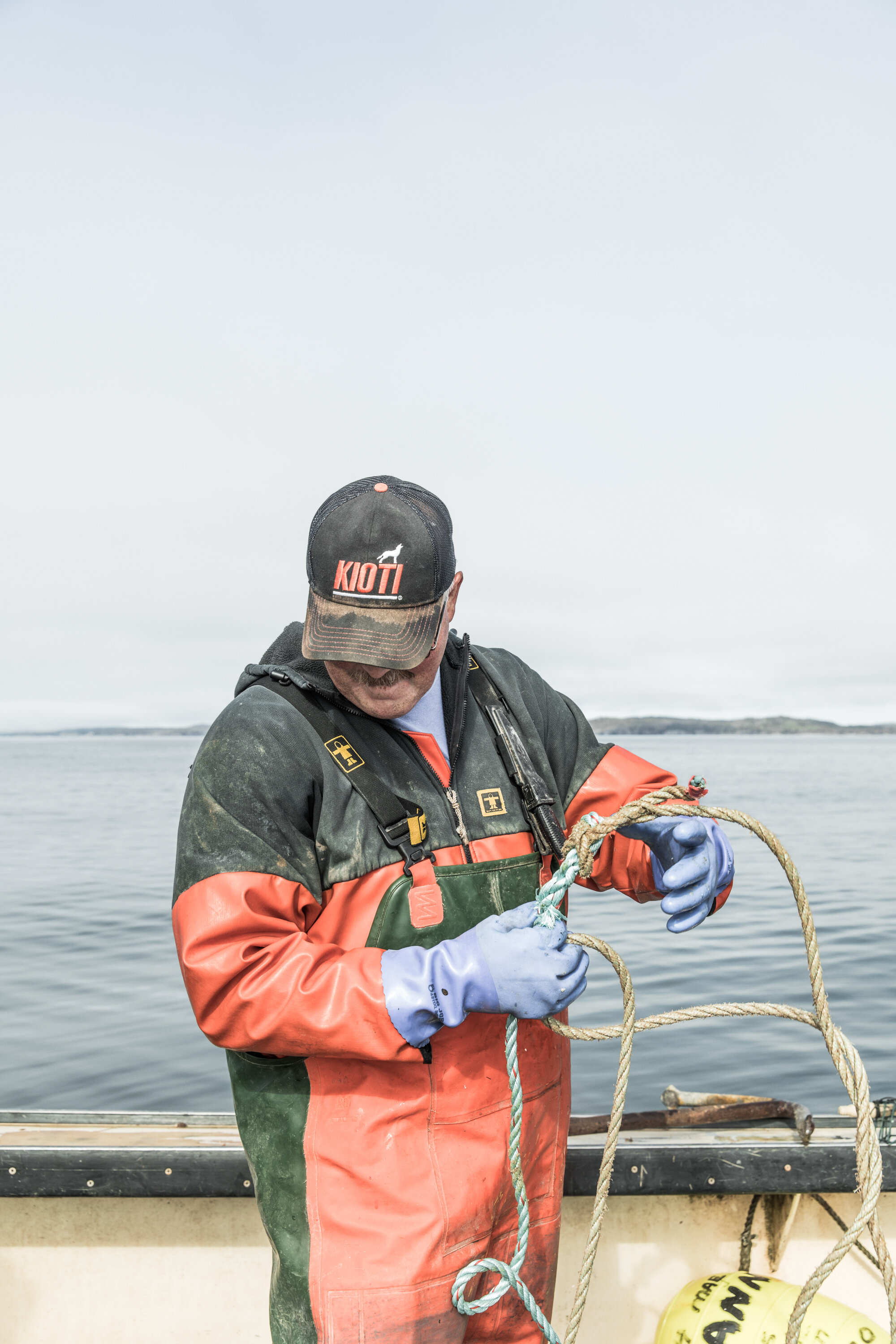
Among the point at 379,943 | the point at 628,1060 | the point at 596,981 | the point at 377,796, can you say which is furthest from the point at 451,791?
the point at 596,981

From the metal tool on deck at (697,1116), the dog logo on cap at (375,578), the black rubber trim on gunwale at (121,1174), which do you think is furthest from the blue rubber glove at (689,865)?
the black rubber trim on gunwale at (121,1174)

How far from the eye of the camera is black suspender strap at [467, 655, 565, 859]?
2.24 metres

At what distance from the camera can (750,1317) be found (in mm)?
2801

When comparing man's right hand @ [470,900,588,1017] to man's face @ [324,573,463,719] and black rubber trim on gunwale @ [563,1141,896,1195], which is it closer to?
man's face @ [324,573,463,719]

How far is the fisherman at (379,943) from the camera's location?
1861mm

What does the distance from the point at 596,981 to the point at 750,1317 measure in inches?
268

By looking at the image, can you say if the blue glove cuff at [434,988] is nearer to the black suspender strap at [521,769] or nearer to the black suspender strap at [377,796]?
the black suspender strap at [377,796]

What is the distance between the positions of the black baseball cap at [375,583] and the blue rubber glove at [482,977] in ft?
1.93

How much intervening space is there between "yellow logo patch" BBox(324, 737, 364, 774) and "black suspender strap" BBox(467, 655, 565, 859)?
0.39 metres

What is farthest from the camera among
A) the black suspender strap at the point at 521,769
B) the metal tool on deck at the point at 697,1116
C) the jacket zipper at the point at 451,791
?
the metal tool on deck at the point at 697,1116

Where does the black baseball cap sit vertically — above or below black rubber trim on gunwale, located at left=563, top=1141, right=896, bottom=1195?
above

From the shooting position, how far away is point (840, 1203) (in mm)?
3236

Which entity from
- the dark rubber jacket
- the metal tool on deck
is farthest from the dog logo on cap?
the metal tool on deck

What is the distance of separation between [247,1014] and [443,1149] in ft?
1.79
